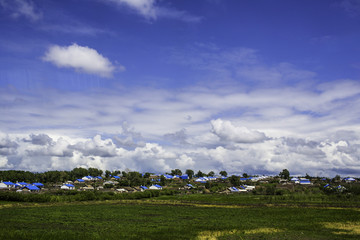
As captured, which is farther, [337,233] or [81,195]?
[81,195]

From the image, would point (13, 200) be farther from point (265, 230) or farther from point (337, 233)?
point (337, 233)

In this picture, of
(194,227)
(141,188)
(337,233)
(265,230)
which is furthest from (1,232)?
(141,188)

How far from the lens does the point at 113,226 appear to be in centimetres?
4484

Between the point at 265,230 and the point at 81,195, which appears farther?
the point at 81,195

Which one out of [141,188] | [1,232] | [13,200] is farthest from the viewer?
[141,188]

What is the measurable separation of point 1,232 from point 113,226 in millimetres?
14797

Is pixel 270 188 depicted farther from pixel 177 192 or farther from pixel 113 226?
pixel 113 226

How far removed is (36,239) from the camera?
105 ft

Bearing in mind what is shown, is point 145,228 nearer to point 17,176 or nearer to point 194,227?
point 194,227

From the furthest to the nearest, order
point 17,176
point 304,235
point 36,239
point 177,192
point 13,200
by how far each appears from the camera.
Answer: point 17,176, point 177,192, point 13,200, point 304,235, point 36,239

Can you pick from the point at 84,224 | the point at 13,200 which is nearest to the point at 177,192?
the point at 13,200

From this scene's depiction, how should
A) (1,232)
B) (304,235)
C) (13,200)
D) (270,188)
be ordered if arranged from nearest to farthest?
(1,232) < (304,235) < (13,200) < (270,188)

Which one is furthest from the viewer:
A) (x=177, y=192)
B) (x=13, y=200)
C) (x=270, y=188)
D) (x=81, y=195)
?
(x=177, y=192)

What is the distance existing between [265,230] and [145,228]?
16660 millimetres
